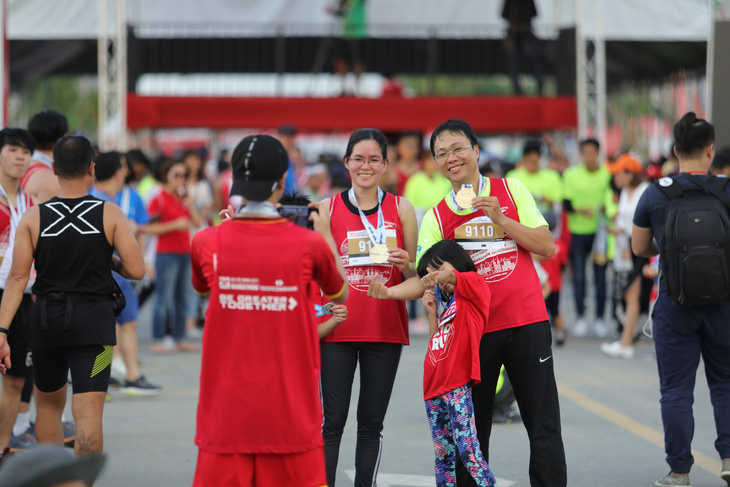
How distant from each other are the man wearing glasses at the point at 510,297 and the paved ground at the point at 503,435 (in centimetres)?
114

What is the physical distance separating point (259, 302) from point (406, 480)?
2832 mm

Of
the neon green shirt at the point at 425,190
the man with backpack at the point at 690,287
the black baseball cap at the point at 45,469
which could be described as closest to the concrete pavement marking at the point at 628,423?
the man with backpack at the point at 690,287

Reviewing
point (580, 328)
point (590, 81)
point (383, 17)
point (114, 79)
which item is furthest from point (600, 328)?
point (383, 17)

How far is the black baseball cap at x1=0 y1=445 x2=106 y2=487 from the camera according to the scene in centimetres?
214

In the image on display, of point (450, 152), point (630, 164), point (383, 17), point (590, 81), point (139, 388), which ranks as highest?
point (383, 17)

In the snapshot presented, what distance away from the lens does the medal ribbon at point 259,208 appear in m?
3.86

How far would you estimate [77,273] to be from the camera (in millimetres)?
5254

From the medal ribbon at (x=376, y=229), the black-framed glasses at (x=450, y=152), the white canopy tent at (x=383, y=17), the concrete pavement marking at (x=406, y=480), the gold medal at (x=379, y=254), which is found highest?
the white canopy tent at (x=383, y=17)

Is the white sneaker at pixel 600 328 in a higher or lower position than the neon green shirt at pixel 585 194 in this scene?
lower

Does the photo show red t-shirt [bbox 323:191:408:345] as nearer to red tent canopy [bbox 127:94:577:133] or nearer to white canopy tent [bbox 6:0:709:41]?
red tent canopy [bbox 127:94:577:133]

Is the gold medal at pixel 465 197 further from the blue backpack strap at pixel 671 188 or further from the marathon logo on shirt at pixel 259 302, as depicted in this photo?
the blue backpack strap at pixel 671 188

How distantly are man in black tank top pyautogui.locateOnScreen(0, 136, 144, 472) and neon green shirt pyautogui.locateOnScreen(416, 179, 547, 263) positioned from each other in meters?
1.46

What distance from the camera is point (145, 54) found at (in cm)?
2262

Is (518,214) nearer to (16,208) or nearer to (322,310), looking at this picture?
(322,310)
